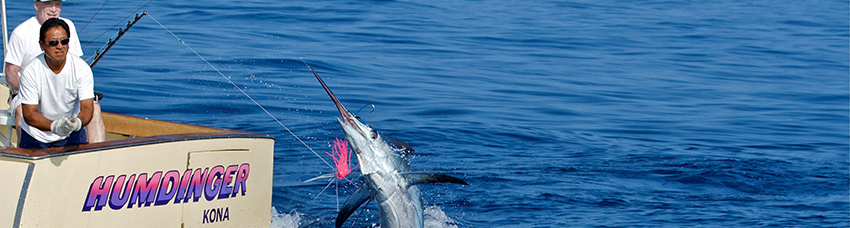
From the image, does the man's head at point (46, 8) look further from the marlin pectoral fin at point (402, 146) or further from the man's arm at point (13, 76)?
the marlin pectoral fin at point (402, 146)

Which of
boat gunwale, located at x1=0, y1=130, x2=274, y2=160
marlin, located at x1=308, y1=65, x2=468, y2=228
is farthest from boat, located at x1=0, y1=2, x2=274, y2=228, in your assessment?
marlin, located at x1=308, y1=65, x2=468, y2=228

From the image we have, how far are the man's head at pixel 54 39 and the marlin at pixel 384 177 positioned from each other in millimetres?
1437

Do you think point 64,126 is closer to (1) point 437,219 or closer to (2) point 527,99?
(1) point 437,219

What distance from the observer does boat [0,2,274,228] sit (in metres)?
4.65

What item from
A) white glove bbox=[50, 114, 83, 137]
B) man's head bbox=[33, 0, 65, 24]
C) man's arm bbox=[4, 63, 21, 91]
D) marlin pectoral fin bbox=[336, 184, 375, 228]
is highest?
man's head bbox=[33, 0, 65, 24]

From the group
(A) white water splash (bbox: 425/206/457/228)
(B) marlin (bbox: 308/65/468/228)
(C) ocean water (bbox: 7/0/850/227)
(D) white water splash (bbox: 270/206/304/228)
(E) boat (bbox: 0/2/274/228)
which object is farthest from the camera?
(C) ocean water (bbox: 7/0/850/227)

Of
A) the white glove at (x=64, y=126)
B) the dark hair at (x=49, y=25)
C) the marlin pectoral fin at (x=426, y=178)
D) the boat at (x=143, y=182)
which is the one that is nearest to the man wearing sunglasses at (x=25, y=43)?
the boat at (x=143, y=182)

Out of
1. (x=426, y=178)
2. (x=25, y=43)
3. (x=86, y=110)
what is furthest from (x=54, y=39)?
(x=426, y=178)

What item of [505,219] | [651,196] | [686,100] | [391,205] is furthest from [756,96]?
[391,205]

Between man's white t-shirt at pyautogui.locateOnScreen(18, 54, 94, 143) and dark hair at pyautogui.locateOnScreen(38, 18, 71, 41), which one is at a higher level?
dark hair at pyautogui.locateOnScreen(38, 18, 71, 41)

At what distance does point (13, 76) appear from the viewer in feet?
18.4

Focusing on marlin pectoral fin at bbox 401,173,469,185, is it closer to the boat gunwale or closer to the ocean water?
the boat gunwale

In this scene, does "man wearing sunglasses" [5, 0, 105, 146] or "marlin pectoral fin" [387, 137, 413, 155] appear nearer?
"marlin pectoral fin" [387, 137, 413, 155]

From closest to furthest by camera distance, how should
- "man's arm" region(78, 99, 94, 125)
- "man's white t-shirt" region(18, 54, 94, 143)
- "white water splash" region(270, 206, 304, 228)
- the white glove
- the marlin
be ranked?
the white glove
"man's white t-shirt" region(18, 54, 94, 143)
"man's arm" region(78, 99, 94, 125)
the marlin
"white water splash" region(270, 206, 304, 228)
